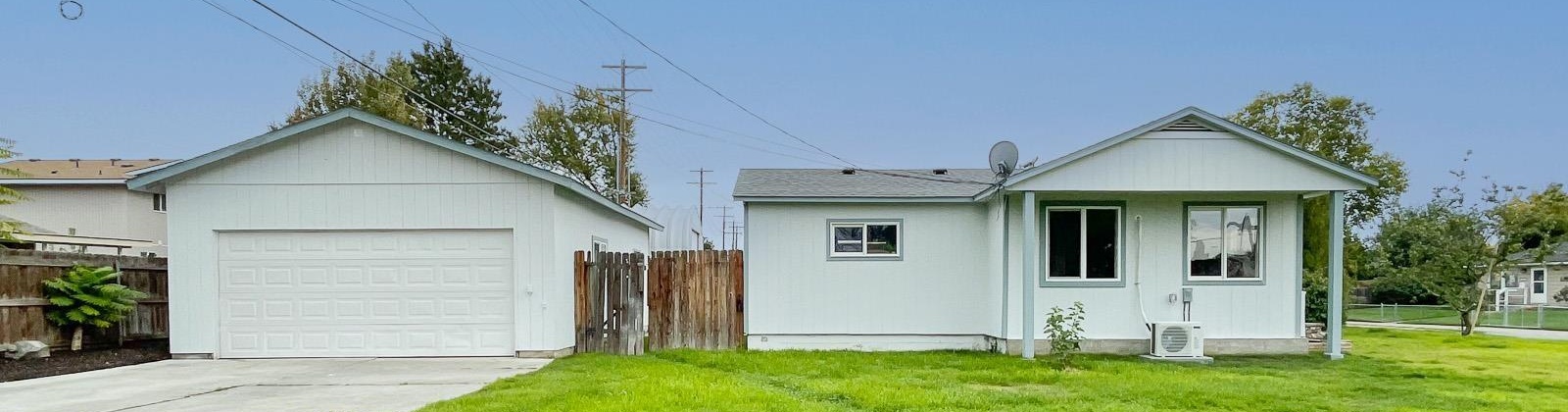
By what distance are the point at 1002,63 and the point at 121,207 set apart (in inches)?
769

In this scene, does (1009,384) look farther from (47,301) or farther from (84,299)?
(47,301)

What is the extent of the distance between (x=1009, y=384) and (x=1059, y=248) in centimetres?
371

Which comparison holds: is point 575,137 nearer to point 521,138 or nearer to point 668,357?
point 521,138

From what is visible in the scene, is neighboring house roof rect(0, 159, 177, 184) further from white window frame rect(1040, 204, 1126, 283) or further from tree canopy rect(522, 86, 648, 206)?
white window frame rect(1040, 204, 1126, 283)

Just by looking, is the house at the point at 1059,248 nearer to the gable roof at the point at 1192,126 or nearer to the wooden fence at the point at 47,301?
the gable roof at the point at 1192,126

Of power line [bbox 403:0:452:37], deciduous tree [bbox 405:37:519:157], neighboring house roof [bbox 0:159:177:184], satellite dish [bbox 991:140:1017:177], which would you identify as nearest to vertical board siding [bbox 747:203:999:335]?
satellite dish [bbox 991:140:1017:177]

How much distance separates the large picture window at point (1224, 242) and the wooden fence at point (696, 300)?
19.4ft

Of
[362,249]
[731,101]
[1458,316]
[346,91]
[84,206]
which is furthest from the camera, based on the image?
[346,91]

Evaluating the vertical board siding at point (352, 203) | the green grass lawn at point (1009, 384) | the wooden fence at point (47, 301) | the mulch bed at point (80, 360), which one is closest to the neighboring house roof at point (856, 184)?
the green grass lawn at point (1009, 384)

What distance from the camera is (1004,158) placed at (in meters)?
12.7

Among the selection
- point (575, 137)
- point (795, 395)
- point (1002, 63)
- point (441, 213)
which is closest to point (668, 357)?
point (441, 213)

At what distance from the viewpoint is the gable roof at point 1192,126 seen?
473 inches

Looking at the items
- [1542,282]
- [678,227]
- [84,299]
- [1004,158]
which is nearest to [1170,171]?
[1004,158]

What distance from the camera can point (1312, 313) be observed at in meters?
15.1
